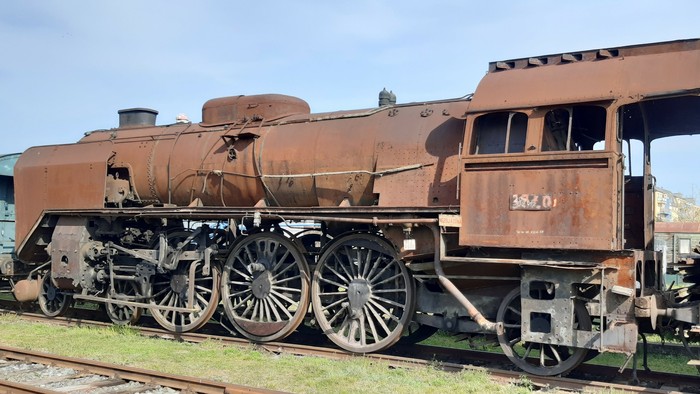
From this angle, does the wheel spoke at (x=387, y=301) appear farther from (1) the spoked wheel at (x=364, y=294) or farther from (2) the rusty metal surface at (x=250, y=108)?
(2) the rusty metal surface at (x=250, y=108)

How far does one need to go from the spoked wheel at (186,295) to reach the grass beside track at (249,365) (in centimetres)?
50

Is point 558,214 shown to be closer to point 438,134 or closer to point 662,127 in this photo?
point 438,134

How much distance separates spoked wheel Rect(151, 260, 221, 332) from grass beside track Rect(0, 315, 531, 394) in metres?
0.50

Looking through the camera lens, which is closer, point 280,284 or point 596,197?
point 596,197

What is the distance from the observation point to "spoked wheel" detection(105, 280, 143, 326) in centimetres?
1114

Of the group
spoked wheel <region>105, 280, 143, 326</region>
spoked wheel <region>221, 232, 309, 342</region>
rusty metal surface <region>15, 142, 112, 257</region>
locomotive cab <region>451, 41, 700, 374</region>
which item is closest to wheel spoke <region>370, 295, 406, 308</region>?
spoked wheel <region>221, 232, 309, 342</region>

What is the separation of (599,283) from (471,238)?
155 centimetres

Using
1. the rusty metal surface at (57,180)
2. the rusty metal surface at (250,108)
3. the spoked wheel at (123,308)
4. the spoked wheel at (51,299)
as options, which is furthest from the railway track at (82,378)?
the rusty metal surface at (250,108)

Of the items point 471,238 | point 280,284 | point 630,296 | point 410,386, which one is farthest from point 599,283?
point 280,284

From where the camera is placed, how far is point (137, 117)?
13016 mm

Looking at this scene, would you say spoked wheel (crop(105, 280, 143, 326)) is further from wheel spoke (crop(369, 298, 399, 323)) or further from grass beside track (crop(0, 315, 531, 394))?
wheel spoke (crop(369, 298, 399, 323))

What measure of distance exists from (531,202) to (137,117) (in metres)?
8.90

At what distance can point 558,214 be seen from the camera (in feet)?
23.5

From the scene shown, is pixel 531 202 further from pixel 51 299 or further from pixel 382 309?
pixel 51 299
